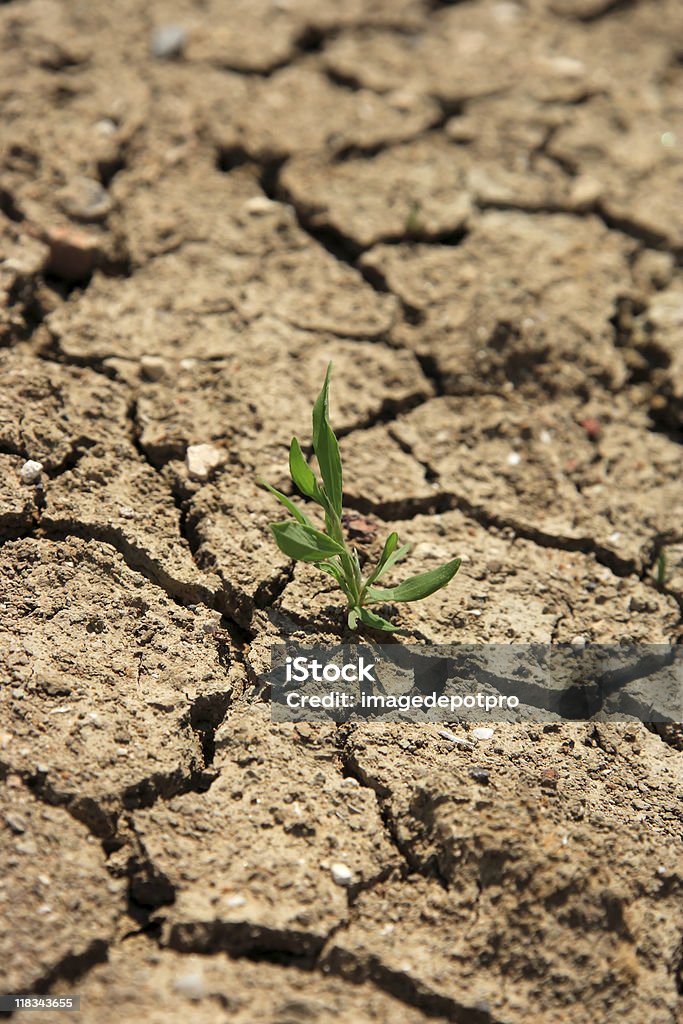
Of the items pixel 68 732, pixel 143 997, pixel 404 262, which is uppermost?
pixel 404 262

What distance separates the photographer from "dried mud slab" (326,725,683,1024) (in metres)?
1.62

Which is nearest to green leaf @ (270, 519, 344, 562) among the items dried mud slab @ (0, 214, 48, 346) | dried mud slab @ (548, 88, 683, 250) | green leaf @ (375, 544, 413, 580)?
green leaf @ (375, 544, 413, 580)

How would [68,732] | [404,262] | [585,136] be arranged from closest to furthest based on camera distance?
1. [68,732]
2. [404,262]
3. [585,136]

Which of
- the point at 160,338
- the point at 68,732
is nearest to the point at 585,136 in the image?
the point at 160,338

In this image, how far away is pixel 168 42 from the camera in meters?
3.17

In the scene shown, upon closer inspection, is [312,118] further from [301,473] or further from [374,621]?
[374,621]

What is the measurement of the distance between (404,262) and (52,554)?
1.39 meters

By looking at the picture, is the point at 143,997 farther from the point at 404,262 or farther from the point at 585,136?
the point at 585,136

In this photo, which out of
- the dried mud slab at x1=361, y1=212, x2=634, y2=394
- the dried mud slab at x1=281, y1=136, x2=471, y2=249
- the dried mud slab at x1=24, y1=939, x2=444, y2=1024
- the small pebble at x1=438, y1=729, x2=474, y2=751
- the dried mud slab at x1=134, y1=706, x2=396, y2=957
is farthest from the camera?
the dried mud slab at x1=281, y1=136, x2=471, y2=249

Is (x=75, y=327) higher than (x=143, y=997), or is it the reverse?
(x=75, y=327)

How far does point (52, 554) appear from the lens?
2055mm

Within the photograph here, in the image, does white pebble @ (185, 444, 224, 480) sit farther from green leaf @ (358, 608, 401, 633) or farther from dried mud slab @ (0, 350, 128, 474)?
green leaf @ (358, 608, 401, 633)

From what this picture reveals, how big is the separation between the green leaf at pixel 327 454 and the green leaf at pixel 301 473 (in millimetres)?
27
